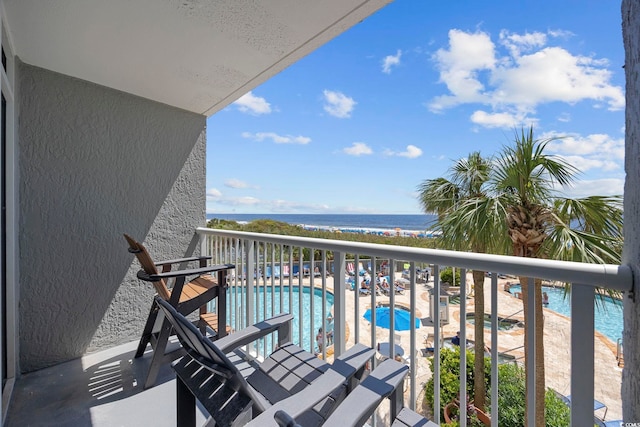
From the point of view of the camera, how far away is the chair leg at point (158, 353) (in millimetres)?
2502

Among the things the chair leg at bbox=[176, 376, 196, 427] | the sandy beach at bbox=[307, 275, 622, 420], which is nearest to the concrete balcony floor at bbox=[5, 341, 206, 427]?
the chair leg at bbox=[176, 376, 196, 427]

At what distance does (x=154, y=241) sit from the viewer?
11.7 feet

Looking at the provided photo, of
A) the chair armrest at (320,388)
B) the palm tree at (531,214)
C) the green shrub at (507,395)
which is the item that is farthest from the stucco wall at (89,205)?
the green shrub at (507,395)

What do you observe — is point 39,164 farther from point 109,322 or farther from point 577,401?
point 577,401

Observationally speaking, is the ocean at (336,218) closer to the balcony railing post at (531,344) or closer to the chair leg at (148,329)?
the chair leg at (148,329)

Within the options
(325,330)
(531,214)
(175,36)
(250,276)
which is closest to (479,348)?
(531,214)

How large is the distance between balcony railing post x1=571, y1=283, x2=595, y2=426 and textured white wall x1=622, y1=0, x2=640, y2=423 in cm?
9

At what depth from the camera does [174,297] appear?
8.59 ft

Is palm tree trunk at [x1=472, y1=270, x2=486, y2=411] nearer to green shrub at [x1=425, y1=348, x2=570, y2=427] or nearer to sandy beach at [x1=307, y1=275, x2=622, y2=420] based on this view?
green shrub at [x1=425, y1=348, x2=570, y2=427]

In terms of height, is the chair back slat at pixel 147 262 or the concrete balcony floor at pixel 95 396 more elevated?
the chair back slat at pixel 147 262

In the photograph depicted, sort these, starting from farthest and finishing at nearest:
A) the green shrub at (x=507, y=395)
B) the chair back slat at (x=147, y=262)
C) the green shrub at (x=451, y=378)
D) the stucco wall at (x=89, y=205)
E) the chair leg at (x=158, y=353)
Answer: the green shrub at (x=451, y=378)
the green shrub at (x=507, y=395)
the stucco wall at (x=89, y=205)
the chair back slat at (x=147, y=262)
the chair leg at (x=158, y=353)

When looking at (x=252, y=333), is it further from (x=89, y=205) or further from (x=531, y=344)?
(x=89, y=205)

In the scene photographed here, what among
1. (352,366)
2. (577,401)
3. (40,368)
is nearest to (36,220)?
(40,368)

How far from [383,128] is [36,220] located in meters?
41.3
